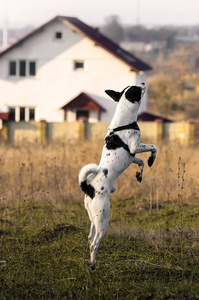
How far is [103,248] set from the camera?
893cm

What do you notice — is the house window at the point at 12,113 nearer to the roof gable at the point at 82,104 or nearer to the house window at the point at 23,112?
the house window at the point at 23,112

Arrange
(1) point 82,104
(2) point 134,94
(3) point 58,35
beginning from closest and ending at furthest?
1. (2) point 134,94
2. (1) point 82,104
3. (3) point 58,35

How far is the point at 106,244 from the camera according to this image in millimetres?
9148

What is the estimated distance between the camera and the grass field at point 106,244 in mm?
7062

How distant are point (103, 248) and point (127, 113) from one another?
2.58 metres

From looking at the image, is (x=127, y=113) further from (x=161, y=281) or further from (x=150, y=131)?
(x=150, y=131)

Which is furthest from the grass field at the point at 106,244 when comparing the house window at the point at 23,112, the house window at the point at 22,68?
the house window at the point at 22,68

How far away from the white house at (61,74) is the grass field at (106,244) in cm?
2037

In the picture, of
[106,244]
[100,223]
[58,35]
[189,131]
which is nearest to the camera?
A: [100,223]

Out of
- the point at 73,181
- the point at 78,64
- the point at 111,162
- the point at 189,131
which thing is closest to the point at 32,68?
the point at 78,64

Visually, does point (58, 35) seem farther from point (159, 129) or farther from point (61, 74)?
point (159, 129)

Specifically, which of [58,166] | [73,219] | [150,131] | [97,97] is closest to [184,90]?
[97,97]

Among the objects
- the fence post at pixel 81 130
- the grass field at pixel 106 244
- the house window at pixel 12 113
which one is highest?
the house window at pixel 12 113

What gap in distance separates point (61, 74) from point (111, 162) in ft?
95.8
